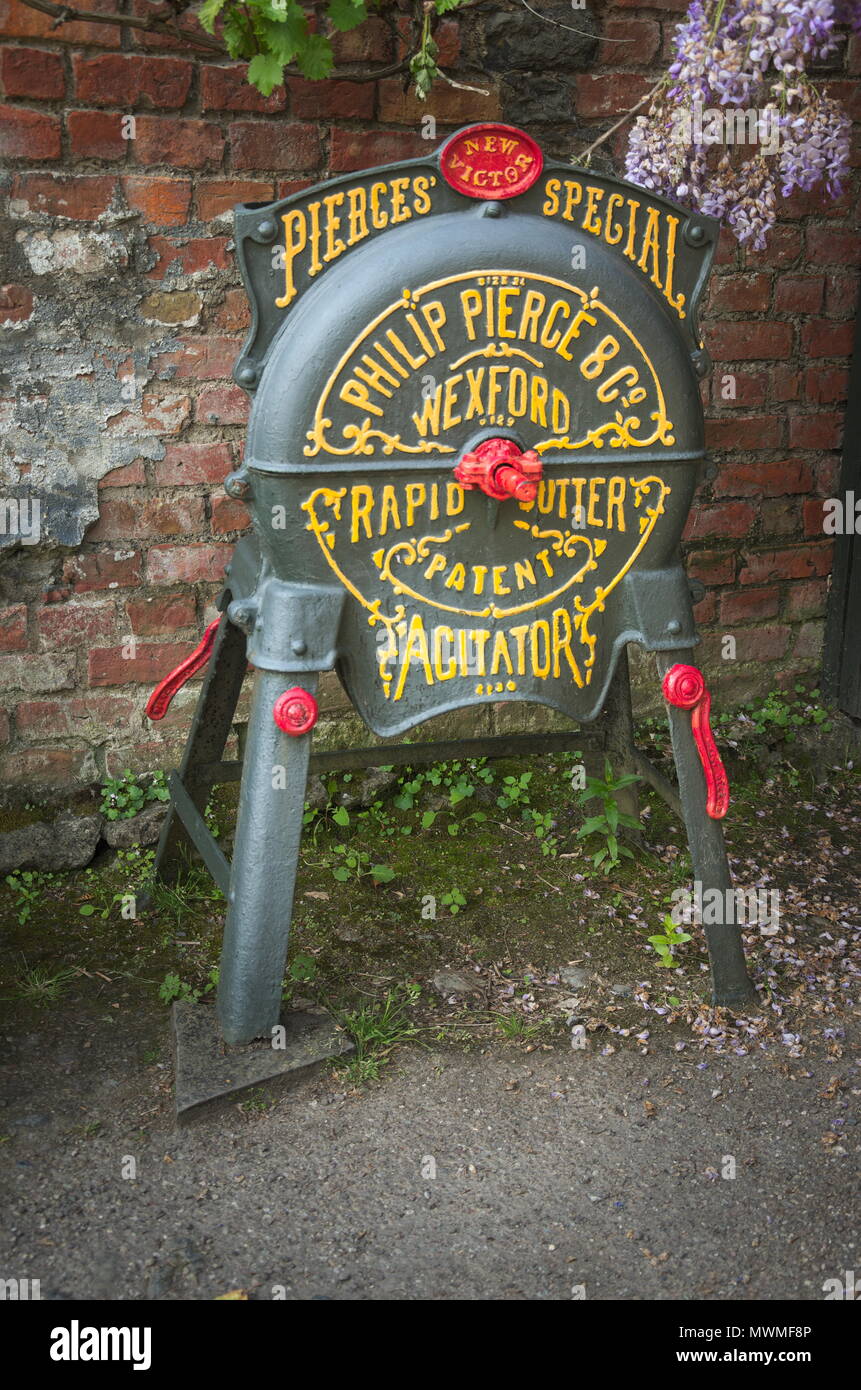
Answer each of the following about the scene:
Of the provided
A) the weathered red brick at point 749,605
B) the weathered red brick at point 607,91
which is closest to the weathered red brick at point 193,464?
the weathered red brick at point 607,91

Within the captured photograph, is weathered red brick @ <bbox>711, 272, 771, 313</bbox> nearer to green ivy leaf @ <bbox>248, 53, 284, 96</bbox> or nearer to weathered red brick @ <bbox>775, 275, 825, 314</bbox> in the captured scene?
weathered red brick @ <bbox>775, 275, 825, 314</bbox>

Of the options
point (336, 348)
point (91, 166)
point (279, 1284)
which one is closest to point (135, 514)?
point (91, 166)

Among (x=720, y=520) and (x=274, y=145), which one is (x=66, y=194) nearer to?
(x=274, y=145)

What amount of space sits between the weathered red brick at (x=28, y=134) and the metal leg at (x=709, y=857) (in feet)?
5.40

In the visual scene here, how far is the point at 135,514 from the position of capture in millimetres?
2881

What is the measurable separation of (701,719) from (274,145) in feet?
5.18

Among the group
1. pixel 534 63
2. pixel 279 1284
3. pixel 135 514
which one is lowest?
pixel 279 1284

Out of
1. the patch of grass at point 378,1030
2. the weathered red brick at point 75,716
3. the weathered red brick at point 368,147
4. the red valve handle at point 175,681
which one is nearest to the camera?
the patch of grass at point 378,1030

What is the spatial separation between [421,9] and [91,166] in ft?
2.59

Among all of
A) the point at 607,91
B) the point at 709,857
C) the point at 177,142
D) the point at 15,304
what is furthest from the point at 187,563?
the point at 607,91

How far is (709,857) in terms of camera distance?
2.36 metres

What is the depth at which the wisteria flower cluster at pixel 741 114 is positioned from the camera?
2066 mm

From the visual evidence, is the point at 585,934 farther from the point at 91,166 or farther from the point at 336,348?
the point at 91,166

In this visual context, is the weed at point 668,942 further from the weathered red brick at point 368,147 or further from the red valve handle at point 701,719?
the weathered red brick at point 368,147
